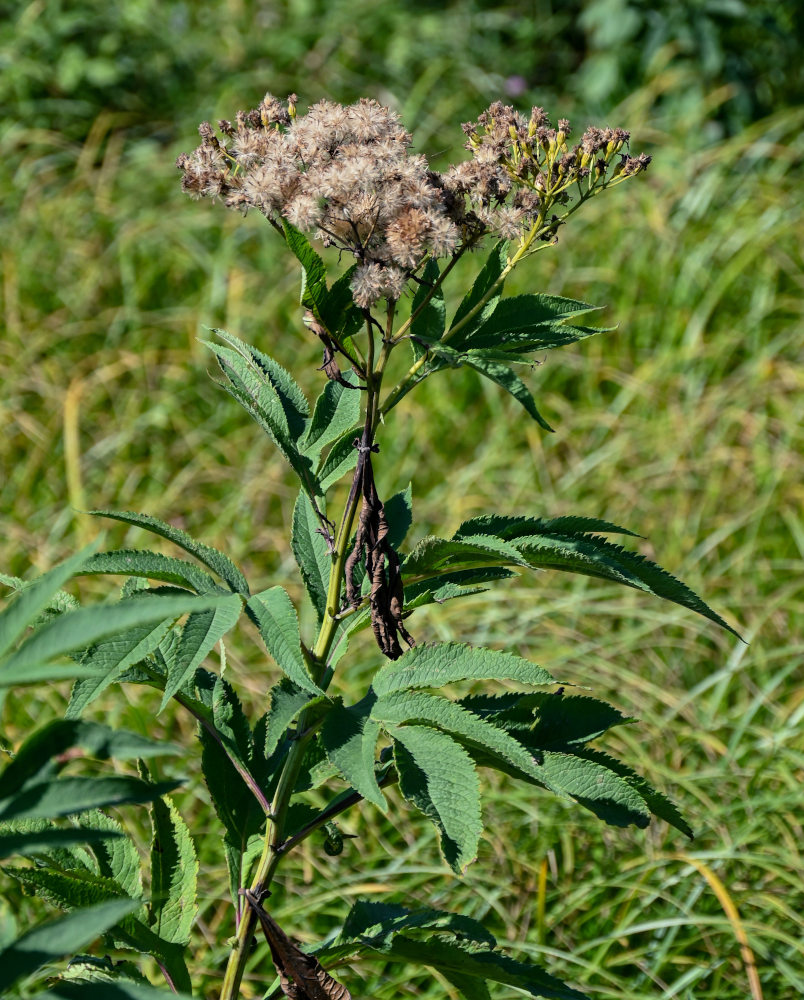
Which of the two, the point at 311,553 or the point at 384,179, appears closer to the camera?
the point at 384,179

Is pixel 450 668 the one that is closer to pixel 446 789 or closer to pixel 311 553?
pixel 446 789

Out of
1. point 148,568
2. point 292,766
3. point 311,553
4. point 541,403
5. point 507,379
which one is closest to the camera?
point 507,379

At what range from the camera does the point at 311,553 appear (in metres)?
1.22

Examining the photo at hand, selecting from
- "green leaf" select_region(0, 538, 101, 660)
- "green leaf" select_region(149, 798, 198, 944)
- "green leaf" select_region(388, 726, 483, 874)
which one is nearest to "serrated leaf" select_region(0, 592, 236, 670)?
"green leaf" select_region(0, 538, 101, 660)

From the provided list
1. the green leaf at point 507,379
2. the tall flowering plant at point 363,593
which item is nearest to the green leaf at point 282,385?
the tall flowering plant at point 363,593

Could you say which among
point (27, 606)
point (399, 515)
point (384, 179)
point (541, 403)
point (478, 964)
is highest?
point (541, 403)

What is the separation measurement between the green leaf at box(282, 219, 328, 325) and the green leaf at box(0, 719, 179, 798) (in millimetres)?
403

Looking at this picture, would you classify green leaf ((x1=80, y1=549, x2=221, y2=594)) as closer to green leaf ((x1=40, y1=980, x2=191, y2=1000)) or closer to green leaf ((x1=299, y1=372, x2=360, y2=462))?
green leaf ((x1=299, y1=372, x2=360, y2=462))

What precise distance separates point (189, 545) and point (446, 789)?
0.32 m

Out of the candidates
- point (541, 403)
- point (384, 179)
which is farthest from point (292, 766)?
point (541, 403)

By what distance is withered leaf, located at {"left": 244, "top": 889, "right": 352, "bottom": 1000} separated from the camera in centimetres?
105

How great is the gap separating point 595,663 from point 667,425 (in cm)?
116

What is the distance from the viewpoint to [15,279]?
4223 mm

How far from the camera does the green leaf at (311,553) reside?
1.20m
